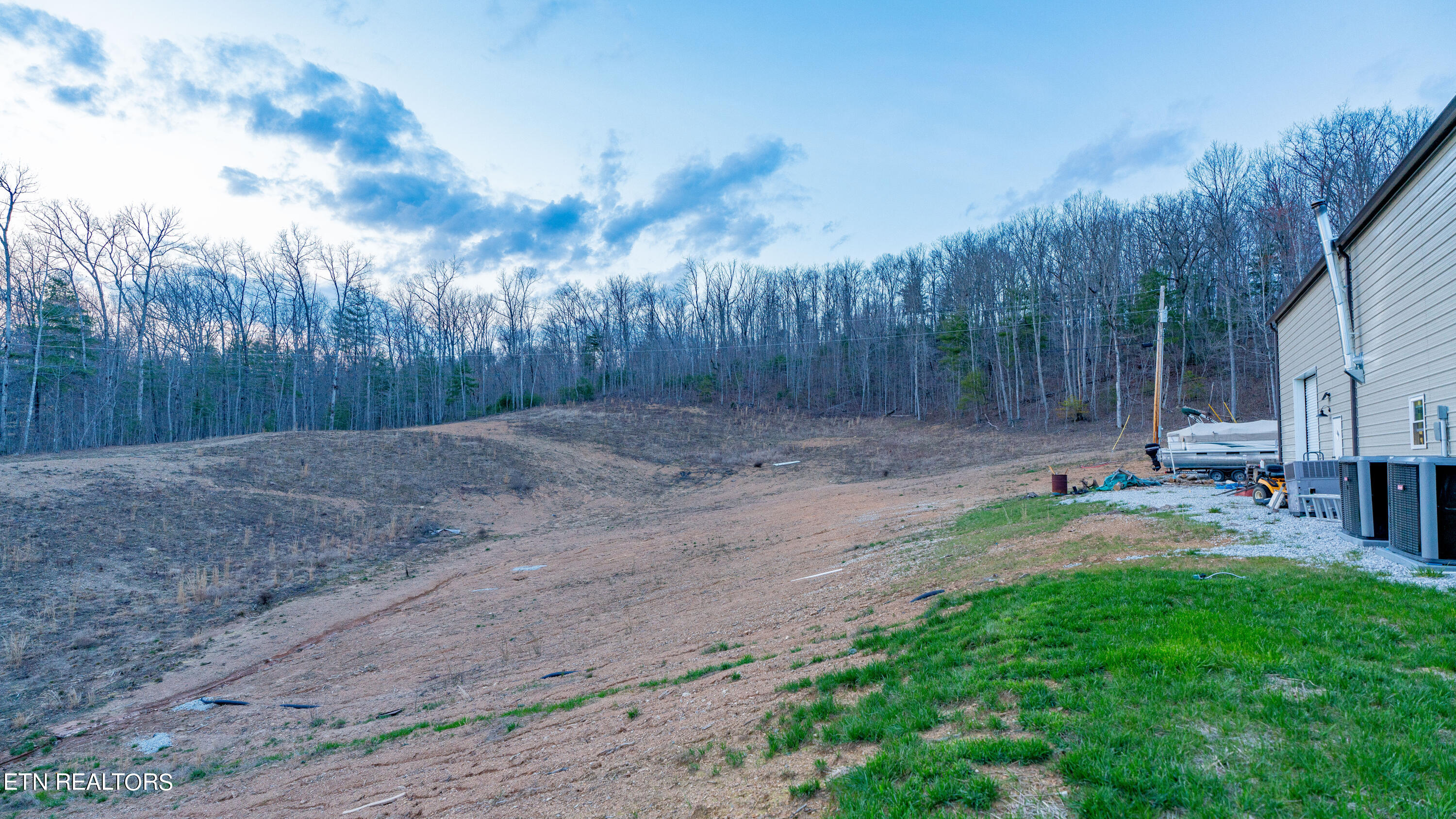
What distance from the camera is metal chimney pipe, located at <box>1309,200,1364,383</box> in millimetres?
10422

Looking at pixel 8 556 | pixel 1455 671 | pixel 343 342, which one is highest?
pixel 343 342

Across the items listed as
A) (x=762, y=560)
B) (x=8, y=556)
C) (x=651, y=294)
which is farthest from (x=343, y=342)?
(x=762, y=560)

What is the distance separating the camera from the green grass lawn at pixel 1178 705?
9.30 ft

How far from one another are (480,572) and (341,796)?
11.5 meters

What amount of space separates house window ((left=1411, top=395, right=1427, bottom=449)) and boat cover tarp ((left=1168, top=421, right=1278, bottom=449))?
9.76 meters

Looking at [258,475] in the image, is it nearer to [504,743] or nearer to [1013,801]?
[504,743]

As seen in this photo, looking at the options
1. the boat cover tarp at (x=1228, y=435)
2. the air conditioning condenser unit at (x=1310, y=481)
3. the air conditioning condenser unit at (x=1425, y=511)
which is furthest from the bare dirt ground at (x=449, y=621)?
the boat cover tarp at (x=1228, y=435)

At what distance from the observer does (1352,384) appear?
11.0 metres

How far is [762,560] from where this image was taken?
13.2 meters

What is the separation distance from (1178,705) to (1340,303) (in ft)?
35.7

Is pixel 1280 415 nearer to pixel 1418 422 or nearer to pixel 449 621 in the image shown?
pixel 1418 422

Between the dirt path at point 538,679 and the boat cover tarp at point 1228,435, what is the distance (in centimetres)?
673

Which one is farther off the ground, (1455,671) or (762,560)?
(1455,671)

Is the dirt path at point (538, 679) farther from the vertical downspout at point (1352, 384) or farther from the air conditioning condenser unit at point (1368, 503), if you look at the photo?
the vertical downspout at point (1352, 384)
